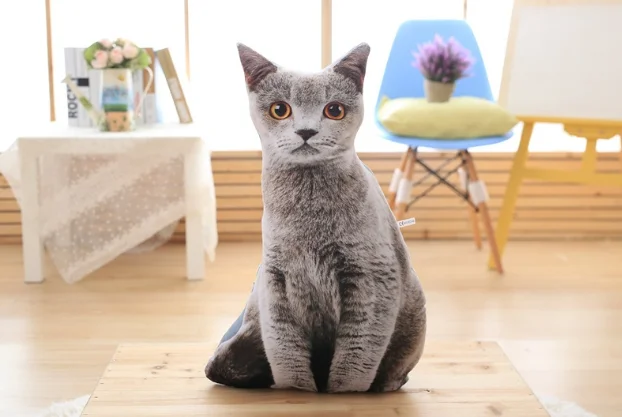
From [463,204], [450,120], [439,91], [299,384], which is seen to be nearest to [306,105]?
[299,384]

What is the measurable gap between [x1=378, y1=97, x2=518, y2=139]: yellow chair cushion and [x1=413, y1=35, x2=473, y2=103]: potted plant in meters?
0.07

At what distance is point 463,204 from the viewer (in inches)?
146

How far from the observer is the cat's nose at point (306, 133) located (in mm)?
1452

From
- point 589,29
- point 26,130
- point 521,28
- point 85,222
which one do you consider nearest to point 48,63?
point 26,130

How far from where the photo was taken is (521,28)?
326 centimetres

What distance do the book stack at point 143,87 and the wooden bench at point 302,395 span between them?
1.72m

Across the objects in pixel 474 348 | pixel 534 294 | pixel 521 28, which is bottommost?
pixel 534 294

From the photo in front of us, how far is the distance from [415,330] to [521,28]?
200cm

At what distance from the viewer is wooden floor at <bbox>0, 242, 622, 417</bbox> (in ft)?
7.50

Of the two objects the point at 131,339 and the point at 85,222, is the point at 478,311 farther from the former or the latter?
the point at 85,222

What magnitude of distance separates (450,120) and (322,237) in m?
1.59

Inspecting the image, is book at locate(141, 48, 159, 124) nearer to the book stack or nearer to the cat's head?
the book stack

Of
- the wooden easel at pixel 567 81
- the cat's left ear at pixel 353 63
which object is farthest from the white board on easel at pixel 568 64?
the cat's left ear at pixel 353 63

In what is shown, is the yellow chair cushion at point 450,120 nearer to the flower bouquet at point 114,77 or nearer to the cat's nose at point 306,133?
the flower bouquet at point 114,77
